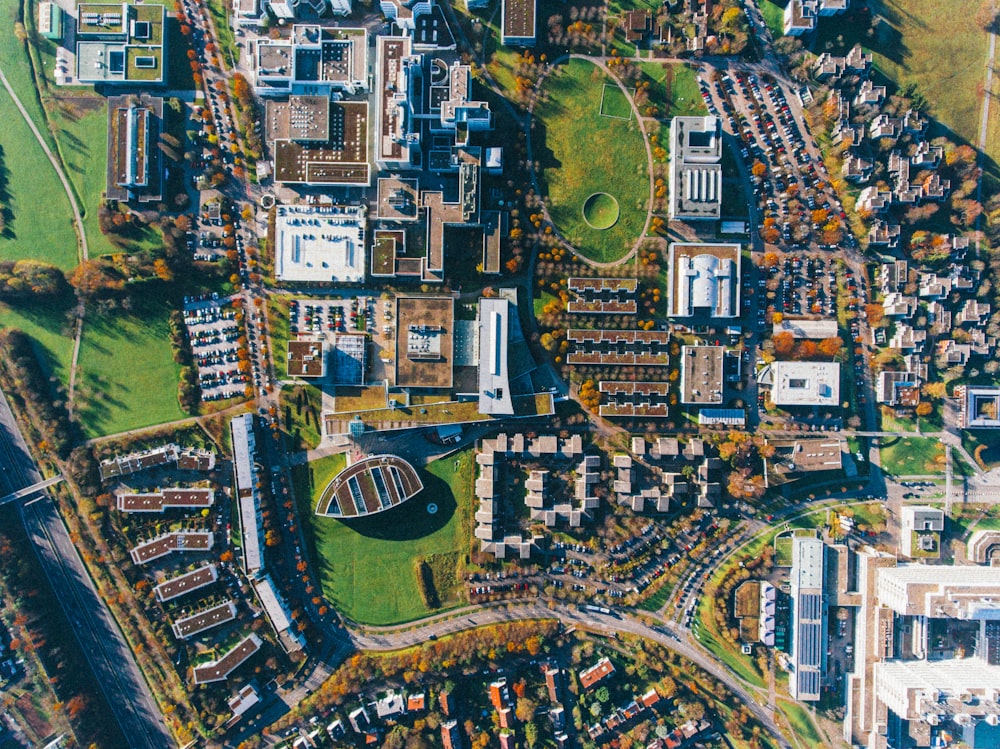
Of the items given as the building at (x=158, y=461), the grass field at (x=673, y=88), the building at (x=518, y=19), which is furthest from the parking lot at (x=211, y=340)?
the grass field at (x=673, y=88)

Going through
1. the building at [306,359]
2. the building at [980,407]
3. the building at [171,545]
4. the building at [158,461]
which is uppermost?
the building at [306,359]

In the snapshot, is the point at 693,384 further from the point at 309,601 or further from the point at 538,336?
the point at 309,601

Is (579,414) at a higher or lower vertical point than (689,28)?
lower

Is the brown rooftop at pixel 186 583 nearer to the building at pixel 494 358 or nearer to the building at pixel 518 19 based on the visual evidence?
the building at pixel 494 358

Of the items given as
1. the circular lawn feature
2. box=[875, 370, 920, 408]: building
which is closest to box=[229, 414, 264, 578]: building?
the circular lawn feature

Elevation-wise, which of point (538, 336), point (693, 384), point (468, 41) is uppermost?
point (468, 41)

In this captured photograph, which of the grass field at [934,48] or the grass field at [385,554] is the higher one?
the grass field at [934,48]

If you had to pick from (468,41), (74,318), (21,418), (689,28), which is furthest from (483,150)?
(21,418)

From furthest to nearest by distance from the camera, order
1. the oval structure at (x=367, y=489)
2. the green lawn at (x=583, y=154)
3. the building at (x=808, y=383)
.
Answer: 1. the green lawn at (x=583, y=154)
2. the building at (x=808, y=383)
3. the oval structure at (x=367, y=489)
